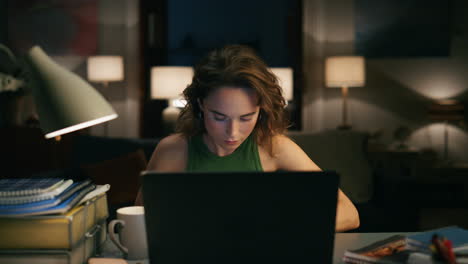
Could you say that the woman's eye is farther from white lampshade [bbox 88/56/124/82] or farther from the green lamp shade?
white lampshade [bbox 88/56/124/82]

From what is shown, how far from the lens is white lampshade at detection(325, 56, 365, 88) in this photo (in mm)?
4914

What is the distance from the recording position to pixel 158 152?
1568 mm

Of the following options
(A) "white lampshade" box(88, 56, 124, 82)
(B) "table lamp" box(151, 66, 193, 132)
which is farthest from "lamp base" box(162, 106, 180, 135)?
(A) "white lampshade" box(88, 56, 124, 82)

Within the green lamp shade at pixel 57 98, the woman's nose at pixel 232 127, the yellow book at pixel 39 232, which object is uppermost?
the green lamp shade at pixel 57 98

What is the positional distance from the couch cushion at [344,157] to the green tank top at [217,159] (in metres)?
1.30

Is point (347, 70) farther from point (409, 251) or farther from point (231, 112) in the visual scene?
point (409, 251)

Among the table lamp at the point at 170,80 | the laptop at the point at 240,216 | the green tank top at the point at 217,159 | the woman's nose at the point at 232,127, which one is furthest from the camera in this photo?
the table lamp at the point at 170,80

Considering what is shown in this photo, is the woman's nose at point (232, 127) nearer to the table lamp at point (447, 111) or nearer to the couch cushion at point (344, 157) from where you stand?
the couch cushion at point (344, 157)

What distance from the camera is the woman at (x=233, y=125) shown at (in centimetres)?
127

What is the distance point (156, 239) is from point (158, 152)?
786 mm

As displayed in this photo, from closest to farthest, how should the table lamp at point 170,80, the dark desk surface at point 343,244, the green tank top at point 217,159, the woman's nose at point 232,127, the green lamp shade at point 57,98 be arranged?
the green lamp shade at point 57,98 < the dark desk surface at point 343,244 < the woman's nose at point 232,127 < the green tank top at point 217,159 < the table lamp at point 170,80

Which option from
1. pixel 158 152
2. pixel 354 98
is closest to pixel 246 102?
pixel 158 152

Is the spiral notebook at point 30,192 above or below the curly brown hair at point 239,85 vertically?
below

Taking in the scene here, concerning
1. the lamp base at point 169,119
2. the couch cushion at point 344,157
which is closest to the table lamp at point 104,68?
the lamp base at point 169,119
